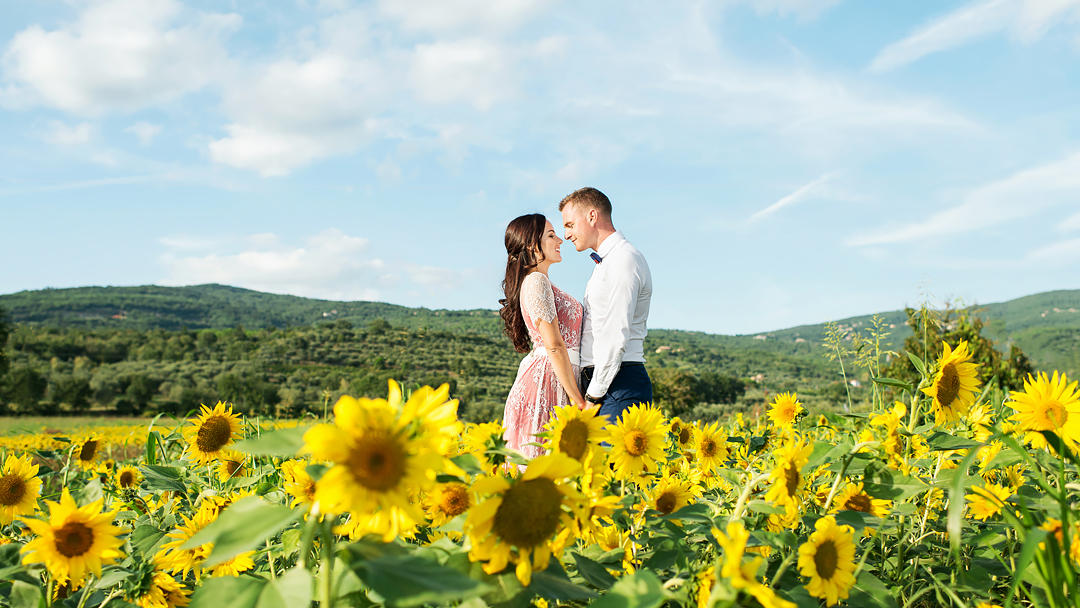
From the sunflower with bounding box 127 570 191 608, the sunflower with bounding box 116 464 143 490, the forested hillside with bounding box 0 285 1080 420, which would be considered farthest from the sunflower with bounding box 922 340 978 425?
the sunflower with bounding box 116 464 143 490

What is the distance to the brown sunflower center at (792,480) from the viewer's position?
1160 mm

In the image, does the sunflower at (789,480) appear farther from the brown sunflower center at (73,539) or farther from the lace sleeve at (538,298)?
the lace sleeve at (538,298)

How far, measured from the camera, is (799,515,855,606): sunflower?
1038 millimetres

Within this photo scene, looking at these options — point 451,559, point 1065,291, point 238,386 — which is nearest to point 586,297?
point 451,559

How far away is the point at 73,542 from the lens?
1235 millimetres

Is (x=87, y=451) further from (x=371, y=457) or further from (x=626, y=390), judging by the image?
(x=371, y=457)

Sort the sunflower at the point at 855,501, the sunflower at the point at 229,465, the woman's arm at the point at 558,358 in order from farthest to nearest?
the woman's arm at the point at 558,358 < the sunflower at the point at 229,465 < the sunflower at the point at 855,501

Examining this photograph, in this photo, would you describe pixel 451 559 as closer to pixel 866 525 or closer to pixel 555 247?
pixel 866 525

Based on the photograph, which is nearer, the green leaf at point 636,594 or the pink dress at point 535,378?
the green leaf at point 636,594

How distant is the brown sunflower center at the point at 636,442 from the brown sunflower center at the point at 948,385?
770 millimetres

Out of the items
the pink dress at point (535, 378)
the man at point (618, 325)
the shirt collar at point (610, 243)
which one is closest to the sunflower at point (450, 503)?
the man at point (618, 325)

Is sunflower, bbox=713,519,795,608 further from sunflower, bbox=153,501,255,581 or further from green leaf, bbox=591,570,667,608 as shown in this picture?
sunflower, bbox=153,501,255,581

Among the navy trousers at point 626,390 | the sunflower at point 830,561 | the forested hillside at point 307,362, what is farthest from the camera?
the forested hillside at point 307,362

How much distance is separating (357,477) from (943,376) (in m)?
1.49
